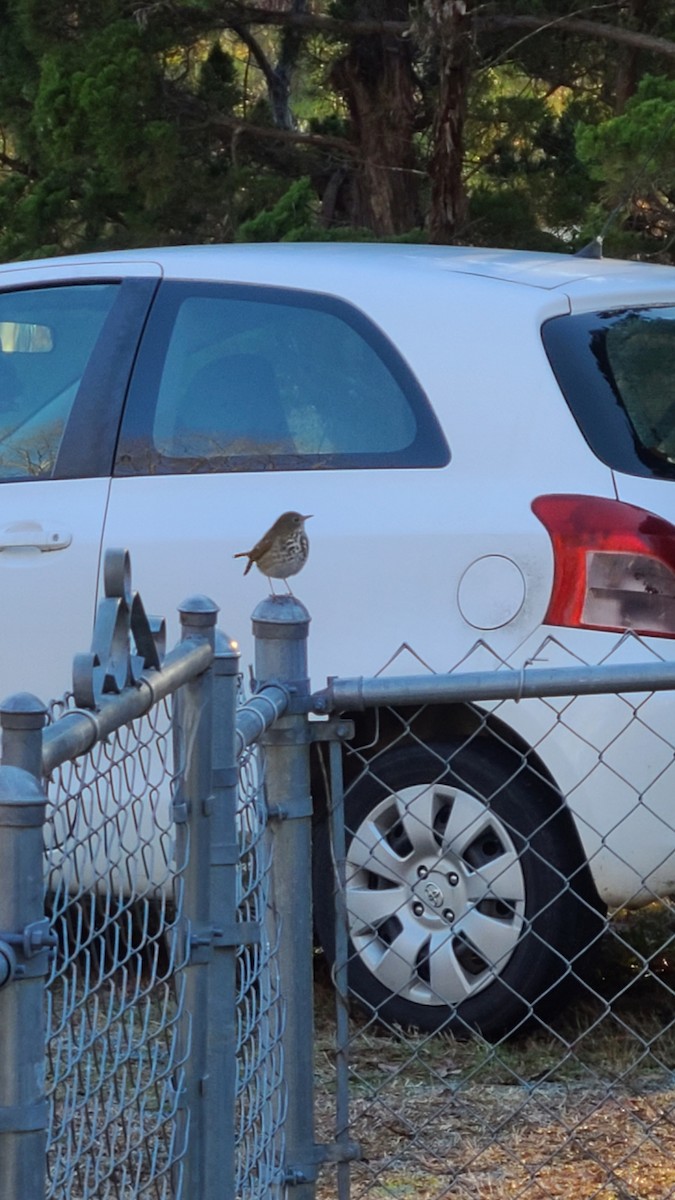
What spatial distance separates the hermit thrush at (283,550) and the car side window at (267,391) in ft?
0.95

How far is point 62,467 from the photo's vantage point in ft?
14.7

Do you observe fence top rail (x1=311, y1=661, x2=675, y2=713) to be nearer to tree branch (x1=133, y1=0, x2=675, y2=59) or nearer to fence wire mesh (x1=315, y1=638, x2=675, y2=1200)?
fence wire mesh (x1=315, y1=638, x2=675, y2=1200)

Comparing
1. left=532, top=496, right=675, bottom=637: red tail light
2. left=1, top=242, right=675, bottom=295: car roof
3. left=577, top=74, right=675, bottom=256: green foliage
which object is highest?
left=577, top=74, right=675, bottom=256: green foliage

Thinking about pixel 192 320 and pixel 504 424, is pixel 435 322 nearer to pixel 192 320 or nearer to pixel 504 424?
pixel 504 424

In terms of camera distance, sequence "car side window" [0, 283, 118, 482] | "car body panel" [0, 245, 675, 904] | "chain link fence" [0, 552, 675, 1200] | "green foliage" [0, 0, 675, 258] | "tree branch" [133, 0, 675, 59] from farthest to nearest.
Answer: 1. "green foliage" [0, 0, 675, 258]
2. "tree branch" [133, 0, 675, 59]
3. "car side window" [0, 283, 118, 482]
4. "car body panel" [0, 245, 675, 904]
5. "chain link fence" [0, 552, 675, 1200]

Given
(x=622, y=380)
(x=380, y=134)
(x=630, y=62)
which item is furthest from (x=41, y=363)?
(x=380, y=134)

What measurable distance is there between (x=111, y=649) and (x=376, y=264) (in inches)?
110

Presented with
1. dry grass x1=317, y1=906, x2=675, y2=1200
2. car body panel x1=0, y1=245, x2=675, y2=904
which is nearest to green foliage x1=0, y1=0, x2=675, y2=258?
car body panel x1=0, y1=245, x2=675, y2=904

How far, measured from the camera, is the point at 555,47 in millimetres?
10047

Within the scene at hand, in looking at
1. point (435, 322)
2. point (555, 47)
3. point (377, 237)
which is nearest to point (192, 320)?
point (435, 322)

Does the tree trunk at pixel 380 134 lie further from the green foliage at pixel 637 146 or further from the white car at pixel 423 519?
the white car at pixel 423 519

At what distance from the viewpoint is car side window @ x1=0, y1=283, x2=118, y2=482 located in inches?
181

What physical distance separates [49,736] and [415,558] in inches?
98.7

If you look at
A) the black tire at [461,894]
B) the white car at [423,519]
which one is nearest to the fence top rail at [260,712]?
the white car at [423,519]
